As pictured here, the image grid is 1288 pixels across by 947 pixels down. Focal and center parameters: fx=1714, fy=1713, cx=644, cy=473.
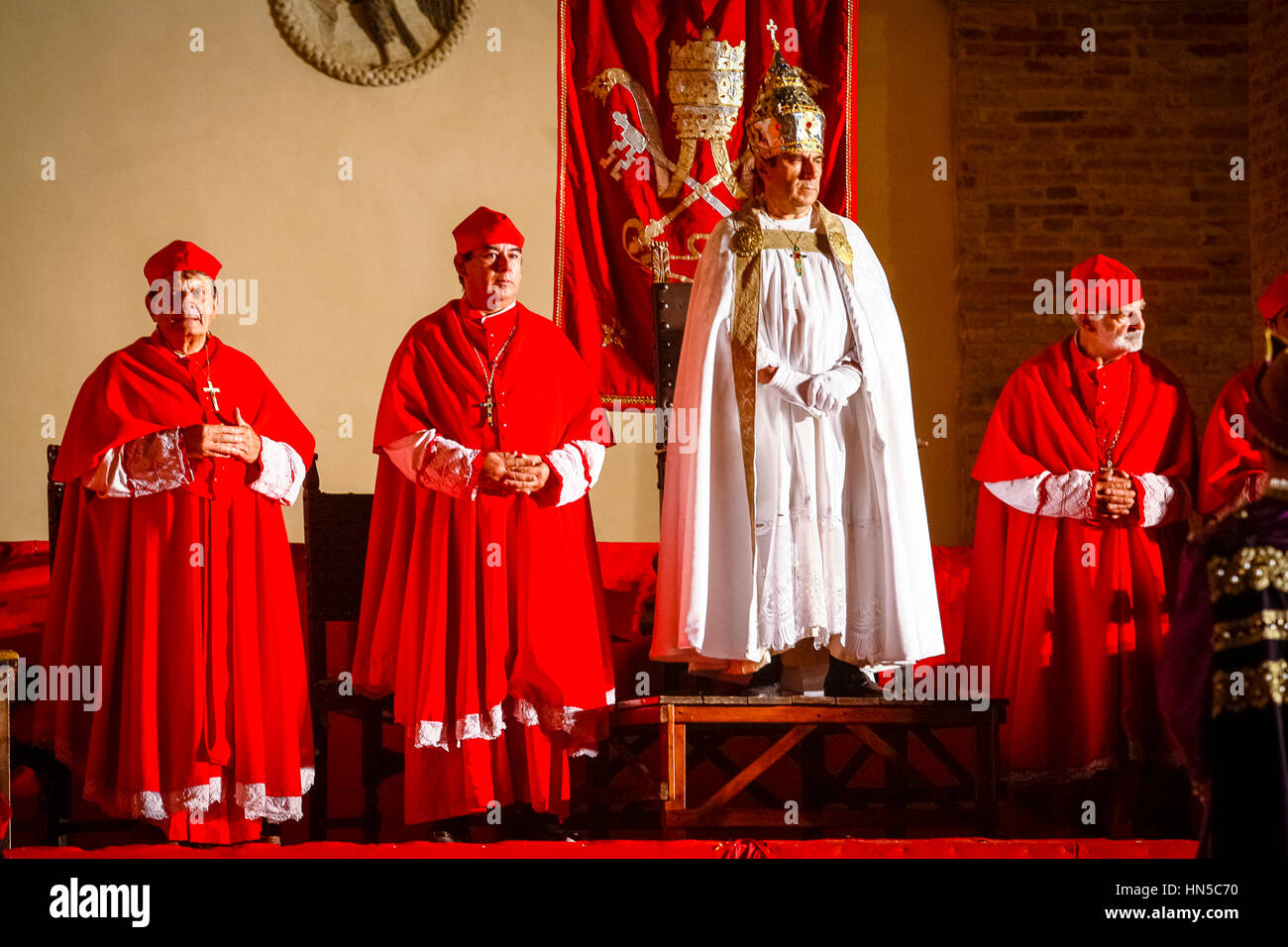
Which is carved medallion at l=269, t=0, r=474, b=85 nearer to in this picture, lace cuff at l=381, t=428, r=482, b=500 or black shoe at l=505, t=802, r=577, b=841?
lace cuff at l=381, t=428, r=482, b=500

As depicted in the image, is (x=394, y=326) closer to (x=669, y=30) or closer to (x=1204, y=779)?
(x=669, y=30)

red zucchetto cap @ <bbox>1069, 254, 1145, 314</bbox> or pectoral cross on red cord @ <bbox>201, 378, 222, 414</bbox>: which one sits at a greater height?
red zucchetto cap @ <bbox>1069, 254, 1145, 314</bbox>

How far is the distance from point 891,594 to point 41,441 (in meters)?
4.24

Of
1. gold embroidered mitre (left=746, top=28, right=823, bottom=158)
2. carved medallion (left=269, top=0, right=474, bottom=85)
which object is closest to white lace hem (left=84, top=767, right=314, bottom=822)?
gold embroidered mitre (left=746, top=28, right=823, bottom=158)

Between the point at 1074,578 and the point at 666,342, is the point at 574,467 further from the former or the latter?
the point at 1074,578

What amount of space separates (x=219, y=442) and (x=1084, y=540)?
304cm

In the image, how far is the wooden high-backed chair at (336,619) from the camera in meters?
5.88

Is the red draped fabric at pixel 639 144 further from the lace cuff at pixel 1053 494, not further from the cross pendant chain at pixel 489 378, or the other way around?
the lace cuff at pixel 1053 494

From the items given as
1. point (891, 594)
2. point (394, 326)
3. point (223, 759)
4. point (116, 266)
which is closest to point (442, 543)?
point (223, 759)

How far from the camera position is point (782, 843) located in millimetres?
5102

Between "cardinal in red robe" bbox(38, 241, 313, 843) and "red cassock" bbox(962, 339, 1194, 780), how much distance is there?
2.51 m

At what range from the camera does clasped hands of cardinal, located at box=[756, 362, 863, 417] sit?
18.4ft

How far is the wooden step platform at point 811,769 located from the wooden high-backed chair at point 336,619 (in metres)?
0.79

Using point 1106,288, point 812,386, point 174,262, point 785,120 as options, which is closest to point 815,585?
point 812,386
